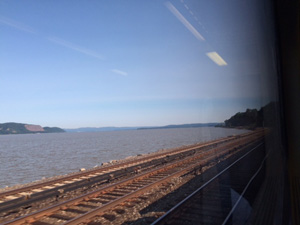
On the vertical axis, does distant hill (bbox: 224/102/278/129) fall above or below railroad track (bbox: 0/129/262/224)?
above

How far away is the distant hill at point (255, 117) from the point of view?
557 centimetres

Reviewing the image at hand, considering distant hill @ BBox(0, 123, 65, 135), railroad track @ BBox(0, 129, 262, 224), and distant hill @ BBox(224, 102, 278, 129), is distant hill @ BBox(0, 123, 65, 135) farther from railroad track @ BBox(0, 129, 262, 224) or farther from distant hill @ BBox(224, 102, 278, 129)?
distant hill @ BBox(224, 102, 278, 129)

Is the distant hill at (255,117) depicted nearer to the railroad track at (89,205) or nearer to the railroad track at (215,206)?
the railroad track at (215,206)

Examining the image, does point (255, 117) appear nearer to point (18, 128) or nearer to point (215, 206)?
point (215, 206)

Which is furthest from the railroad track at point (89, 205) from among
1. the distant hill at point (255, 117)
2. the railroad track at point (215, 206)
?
the distant hill at point (255, 117)

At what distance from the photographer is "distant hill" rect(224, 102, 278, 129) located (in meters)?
5.57

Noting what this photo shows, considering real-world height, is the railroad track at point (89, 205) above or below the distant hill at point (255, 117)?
below

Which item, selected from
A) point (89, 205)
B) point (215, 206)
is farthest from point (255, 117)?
point (89, 205)

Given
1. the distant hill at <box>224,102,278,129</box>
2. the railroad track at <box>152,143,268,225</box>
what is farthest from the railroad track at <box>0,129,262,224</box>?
the distant hill at <box>224,102,278,129</box>

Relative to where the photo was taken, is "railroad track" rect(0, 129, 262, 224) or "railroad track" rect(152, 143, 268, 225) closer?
"railroad track" rect(152, 143, 268, 225)

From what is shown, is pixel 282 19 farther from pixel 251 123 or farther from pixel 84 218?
pixel 84 218

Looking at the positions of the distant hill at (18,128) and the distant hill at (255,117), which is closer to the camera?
the distant hill at (18,128)

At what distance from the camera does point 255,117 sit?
6.02 m

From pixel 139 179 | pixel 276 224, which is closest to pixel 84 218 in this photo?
pixel 276 224
